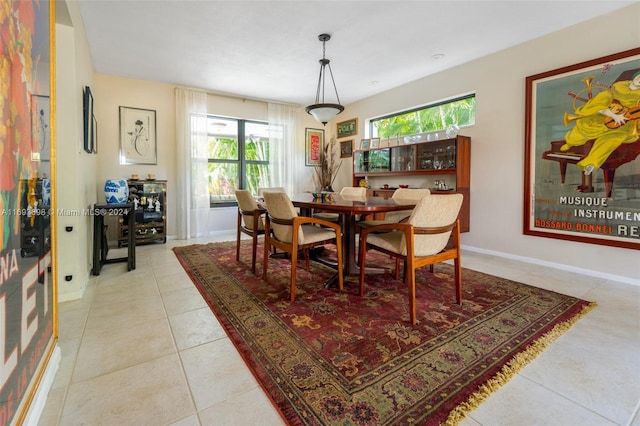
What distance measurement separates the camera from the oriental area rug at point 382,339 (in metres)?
1.15

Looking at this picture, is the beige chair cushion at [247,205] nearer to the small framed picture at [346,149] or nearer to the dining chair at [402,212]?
the dining chair at [402,212]

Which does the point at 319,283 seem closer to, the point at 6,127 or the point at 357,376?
the point at 357,376

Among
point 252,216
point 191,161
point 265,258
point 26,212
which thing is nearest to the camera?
point 26,212

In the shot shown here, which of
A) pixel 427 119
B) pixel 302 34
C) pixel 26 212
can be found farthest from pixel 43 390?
pixel 427 119

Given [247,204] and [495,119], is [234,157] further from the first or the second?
[495,119]

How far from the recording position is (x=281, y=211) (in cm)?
223

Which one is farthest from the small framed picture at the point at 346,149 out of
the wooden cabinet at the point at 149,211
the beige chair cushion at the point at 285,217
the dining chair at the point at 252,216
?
the beige chair cushion at the point at 285,217

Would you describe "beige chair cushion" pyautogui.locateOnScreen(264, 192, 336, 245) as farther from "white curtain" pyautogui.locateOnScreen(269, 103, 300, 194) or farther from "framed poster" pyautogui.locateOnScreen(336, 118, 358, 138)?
"framed poster" pyautogui.locateOnScreen(336, 118, 358, 138)

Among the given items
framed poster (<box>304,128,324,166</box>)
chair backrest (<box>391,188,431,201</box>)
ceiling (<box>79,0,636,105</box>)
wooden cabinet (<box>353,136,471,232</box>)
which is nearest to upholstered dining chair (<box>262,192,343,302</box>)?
chair backrest (<box>391,188,431,201</box>)

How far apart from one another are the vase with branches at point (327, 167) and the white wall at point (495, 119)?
4.06 ft

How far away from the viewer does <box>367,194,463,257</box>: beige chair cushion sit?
71.7 inches

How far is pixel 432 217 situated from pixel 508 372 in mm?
904

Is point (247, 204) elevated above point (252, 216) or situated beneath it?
elevated above

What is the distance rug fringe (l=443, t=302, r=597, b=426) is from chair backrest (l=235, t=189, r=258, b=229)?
232cm
